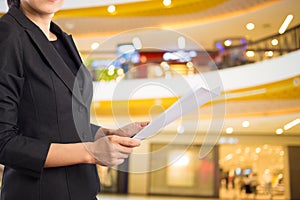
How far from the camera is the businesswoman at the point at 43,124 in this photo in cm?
75

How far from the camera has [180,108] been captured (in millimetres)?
821

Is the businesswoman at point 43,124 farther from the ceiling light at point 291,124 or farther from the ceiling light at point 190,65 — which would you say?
the ceiling light at point 291,124

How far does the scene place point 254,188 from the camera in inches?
520

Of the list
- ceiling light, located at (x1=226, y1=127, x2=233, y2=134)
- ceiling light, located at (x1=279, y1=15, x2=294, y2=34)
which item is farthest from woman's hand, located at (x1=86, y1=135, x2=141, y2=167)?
ceiling light, located at (x1=226, y1=127, x2=233, y2=134)

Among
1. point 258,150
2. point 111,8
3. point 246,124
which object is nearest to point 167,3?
point 111,8

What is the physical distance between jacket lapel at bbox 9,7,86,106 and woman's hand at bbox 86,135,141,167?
131mm

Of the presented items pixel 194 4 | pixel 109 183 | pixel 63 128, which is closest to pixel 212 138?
pixel 63 128

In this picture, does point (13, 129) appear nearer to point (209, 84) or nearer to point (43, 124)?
point (43, 124)

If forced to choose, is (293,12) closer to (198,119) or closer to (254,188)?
(254,188)

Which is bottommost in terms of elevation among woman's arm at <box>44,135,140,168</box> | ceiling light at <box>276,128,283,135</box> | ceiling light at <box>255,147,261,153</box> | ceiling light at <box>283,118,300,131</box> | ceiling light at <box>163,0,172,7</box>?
woman's arm at <box>44,135,140,168</box>

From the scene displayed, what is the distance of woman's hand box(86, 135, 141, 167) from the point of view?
75 cm

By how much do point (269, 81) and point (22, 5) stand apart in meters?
8.54

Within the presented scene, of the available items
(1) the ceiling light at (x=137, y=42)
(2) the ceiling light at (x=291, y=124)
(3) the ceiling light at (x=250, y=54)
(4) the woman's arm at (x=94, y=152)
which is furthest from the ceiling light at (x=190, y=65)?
(2) the ceiling light at (x=291, y=124)

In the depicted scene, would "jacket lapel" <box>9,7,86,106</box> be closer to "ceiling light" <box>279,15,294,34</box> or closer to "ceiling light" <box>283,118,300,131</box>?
"ceiling light" <box>279,15,294,34</box>
